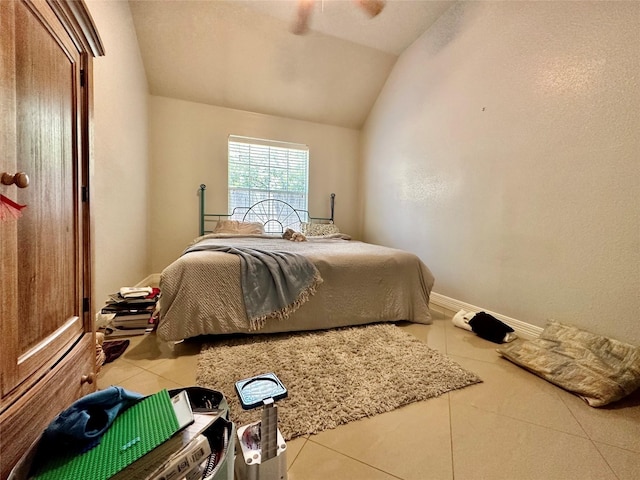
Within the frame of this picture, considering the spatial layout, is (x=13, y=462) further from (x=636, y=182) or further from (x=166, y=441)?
(x=636, y=182)

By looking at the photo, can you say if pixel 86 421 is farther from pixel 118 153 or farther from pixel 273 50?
pixel 273 50

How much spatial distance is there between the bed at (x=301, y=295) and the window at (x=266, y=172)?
6.64 feet

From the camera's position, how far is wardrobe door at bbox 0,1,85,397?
550 mm

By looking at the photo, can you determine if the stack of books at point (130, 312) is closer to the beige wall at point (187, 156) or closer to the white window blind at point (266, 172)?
the beige wall at point (187, 156)

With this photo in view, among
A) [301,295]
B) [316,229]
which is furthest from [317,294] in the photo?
[316,229]

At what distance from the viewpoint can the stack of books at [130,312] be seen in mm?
1860

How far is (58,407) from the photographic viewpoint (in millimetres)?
712

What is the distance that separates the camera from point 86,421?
1.93 ft

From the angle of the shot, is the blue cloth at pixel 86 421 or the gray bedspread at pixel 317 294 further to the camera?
the gray bedspread at pixel 317 294

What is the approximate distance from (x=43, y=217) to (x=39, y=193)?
6 cm

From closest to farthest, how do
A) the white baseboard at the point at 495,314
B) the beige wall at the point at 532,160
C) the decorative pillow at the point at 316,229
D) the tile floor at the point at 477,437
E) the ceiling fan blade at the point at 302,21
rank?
the tile floor at the point at 477,437 → the beige wall at the point at 532,160 → the white baseboard at the point at 495,314 → the ceiling fan blade at the point at 302,21 → the decorative pillow at the point at 316,229

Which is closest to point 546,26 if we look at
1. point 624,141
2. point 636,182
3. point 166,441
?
point 624,141

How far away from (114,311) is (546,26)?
371cm

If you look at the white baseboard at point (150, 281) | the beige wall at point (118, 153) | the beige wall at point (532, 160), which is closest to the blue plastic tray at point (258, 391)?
the beige wall at point (118, 153)
